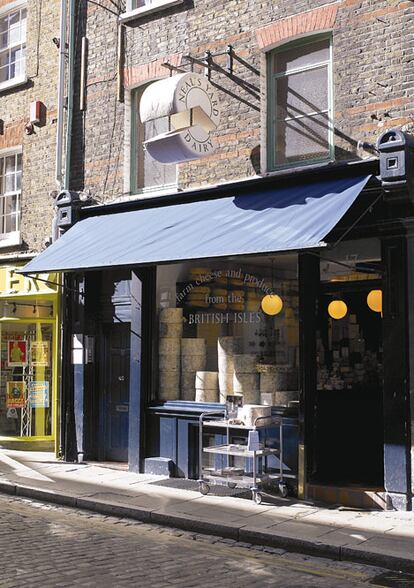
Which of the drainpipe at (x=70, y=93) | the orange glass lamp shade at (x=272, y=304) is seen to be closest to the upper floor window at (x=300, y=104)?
the orange glass lamp shade at (x=272, y=304)

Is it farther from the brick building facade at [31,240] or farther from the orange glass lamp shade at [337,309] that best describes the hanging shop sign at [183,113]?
the brick building facade at [31,240]

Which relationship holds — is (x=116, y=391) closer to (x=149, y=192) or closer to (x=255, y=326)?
(x=255, y=326)

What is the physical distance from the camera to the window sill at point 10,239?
14.2 meters

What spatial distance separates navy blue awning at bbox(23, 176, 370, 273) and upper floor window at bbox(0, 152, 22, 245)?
295 centimetres

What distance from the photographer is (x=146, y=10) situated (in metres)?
12.1

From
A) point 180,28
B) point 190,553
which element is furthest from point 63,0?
point 190,553

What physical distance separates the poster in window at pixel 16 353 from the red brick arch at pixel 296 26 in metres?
6.99

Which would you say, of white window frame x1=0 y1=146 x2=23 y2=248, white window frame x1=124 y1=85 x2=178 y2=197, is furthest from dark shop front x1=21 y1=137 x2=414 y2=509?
white window frame x1=0 y1=146 x2=23 y2=248

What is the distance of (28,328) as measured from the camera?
1401 centimetres

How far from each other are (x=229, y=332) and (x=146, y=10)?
538 cm

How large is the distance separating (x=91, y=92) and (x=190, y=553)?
8.35 metres

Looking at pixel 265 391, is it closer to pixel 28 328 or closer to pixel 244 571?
pixel 244 571

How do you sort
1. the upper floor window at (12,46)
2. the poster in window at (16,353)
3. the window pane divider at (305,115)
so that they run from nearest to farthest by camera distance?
the window pane divider at (305,115)
the poster in window at (16,353)
the upper floor window at (12,46)

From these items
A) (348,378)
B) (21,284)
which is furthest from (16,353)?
(348,378)
